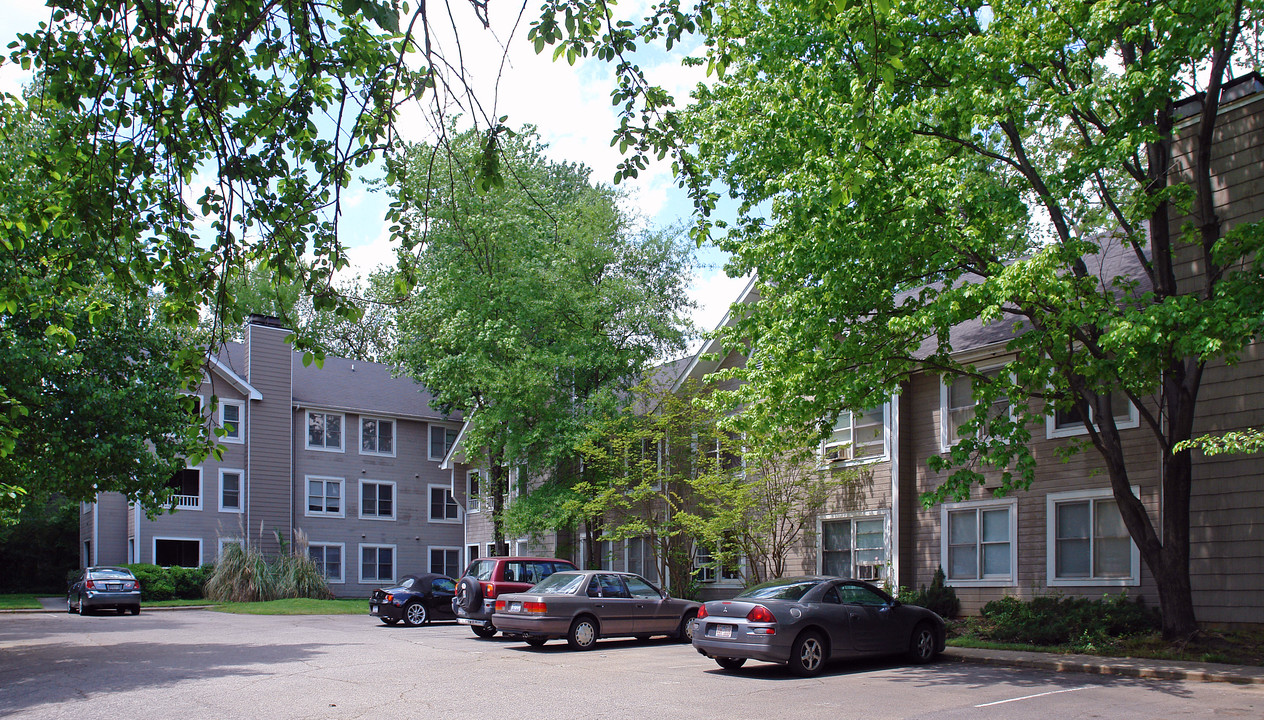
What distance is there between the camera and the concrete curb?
12.4m

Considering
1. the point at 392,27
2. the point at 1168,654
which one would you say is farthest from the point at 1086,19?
the point at 392,27

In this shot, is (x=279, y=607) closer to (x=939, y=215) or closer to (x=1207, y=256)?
(x=939, y=215)

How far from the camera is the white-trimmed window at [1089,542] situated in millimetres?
17609

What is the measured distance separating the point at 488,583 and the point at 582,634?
4.10 meters

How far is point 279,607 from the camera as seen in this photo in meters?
30.7

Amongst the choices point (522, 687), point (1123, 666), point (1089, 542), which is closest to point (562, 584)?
point (522, 687)

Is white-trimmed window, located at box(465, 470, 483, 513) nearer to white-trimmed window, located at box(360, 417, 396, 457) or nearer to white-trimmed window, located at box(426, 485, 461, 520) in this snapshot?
white-trimmed window, located at box(426, 485, 461, 520)

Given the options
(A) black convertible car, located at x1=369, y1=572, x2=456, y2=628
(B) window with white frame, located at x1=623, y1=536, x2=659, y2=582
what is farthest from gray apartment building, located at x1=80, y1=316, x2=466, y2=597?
(A) black convertible car, located at x1=369, y1=572, x2=456, y2=628

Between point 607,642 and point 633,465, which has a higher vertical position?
point 633,465

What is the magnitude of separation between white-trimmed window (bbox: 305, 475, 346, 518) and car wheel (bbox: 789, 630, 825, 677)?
3186cm

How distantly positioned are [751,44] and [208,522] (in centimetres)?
3071

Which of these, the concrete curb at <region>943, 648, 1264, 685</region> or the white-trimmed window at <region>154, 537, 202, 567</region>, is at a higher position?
the concrete curb at <region>943, 648, 1264, 685</region>

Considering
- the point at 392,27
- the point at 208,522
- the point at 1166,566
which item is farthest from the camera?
the point at 208,522

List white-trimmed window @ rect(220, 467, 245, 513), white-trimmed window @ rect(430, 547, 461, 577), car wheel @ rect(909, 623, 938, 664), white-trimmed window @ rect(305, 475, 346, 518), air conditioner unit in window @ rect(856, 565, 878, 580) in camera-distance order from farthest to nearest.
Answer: white-trimmed window @ rect(430, 547, 461, 577) → white-trimmed window @ rect(305, 475, 346, 518) → white-trimmed window @ rect(220, 467, 245, 513) → air conditioner unit in window @ rect(856, 565, 878, 580) → car wheel @ rect(909, 623, 938, 664)
